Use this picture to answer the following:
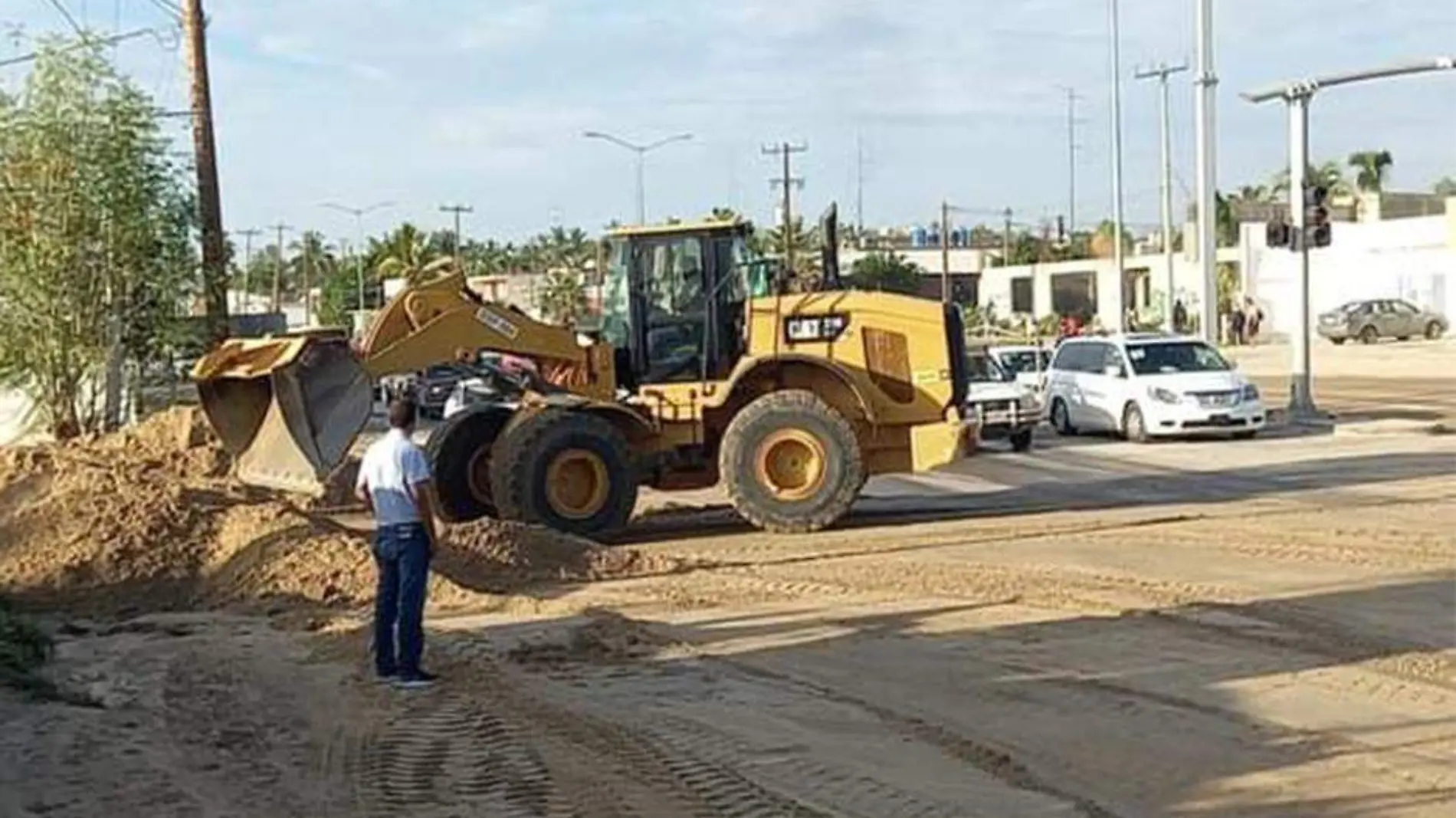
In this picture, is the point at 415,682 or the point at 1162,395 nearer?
the point at 415,682

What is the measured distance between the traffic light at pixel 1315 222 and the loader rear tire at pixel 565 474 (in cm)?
1813

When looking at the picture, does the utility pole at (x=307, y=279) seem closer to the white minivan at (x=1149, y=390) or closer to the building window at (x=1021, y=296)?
the building window at (x=1021, y=296)

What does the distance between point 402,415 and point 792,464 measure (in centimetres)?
817

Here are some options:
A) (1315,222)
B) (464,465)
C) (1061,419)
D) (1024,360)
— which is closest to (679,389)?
(464,465)

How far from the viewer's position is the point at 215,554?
1750cm

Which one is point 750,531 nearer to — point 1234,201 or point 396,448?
point 396,448

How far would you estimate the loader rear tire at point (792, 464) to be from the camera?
2012 cm

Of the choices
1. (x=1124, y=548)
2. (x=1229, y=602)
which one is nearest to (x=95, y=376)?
(x=1124, y=548)

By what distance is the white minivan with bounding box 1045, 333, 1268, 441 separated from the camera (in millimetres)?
31672

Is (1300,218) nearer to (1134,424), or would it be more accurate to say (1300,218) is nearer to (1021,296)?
(1134,424)

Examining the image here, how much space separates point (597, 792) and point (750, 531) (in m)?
11.9

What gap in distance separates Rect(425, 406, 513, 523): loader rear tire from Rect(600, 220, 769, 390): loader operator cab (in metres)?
1.53

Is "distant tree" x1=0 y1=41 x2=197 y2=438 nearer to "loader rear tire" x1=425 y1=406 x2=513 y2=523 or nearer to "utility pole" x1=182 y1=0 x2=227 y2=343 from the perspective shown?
"utility pole" x1=182 y1=0 x2=227 y2=343

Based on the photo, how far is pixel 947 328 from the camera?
68.0 feet
